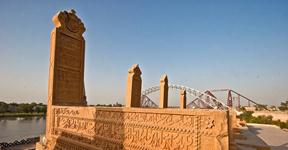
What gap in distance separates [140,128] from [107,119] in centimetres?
93

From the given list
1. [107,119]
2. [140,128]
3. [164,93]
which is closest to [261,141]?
[164,93]

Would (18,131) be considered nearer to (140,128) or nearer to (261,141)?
(261,141)

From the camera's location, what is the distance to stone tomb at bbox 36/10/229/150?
295 cm

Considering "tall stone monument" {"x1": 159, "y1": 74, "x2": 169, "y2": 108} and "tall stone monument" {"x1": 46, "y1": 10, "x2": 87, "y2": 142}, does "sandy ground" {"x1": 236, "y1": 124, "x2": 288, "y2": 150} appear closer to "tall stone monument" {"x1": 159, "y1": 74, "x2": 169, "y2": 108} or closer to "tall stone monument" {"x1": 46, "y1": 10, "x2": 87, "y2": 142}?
"tall stone monument" {"x1": 159, "y1": 74, "x2": 169, "y2": 108}

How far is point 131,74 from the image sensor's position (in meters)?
5.62

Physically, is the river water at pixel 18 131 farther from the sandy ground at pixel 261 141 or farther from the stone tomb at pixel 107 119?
the sandy ground at pixel 261 141

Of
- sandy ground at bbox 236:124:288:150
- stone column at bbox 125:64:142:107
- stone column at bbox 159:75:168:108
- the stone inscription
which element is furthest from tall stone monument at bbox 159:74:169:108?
the stone inscription

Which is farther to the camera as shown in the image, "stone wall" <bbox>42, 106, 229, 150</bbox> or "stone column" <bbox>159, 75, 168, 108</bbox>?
"stone column" <bbox>159, 75, 168, 108</bbox>

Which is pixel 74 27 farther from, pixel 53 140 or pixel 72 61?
pixel 53 140

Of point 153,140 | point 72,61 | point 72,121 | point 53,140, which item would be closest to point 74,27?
point 72,61

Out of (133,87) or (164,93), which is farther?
(164,93)

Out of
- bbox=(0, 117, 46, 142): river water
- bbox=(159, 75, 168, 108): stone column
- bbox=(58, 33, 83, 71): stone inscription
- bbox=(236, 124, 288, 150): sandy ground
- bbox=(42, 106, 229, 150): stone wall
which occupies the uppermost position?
bbox=(58, 33, 83, 71): stone inscription

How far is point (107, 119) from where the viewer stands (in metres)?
4.29

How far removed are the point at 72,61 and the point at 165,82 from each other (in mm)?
3495
